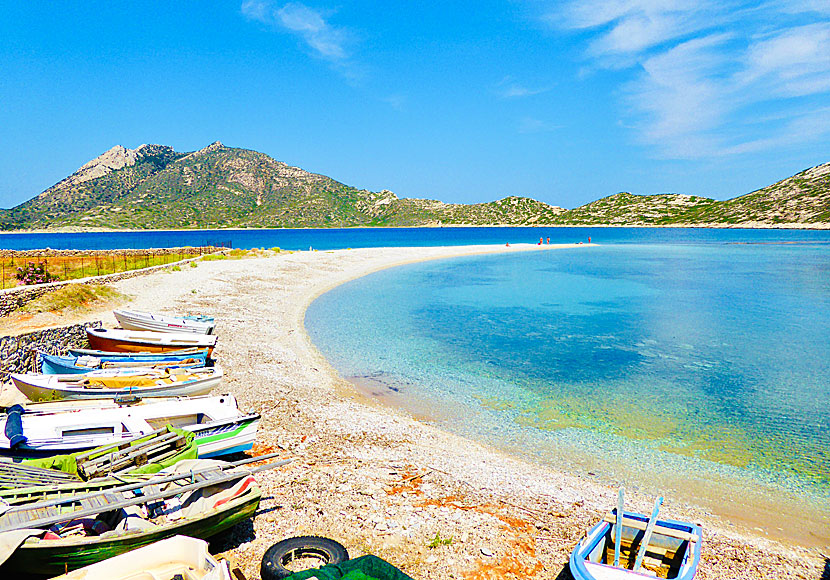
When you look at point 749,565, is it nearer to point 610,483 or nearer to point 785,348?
point 610,483

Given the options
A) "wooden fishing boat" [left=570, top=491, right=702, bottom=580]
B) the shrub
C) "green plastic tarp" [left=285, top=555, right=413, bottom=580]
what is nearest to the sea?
"wooden fishing boat" [left=570, top=491, right=702, bottom=580]

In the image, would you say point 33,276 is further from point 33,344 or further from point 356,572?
point 356,572

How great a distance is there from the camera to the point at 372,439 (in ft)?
44.6

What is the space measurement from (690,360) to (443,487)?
17987 mm

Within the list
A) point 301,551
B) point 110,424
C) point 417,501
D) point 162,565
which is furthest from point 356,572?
point 110,424

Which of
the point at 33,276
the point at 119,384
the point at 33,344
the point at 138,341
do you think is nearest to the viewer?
the point at 119,384

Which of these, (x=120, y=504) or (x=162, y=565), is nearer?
(x=162, y=565)

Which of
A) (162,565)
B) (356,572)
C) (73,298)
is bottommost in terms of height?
(356,572)

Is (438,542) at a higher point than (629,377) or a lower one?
higher

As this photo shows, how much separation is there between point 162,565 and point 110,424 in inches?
235

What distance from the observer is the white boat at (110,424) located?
985 centimetres

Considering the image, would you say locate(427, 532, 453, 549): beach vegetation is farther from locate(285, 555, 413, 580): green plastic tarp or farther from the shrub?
the shrub

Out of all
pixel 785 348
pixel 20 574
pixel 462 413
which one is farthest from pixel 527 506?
pixel 785 348

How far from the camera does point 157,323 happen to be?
21.5 metres
